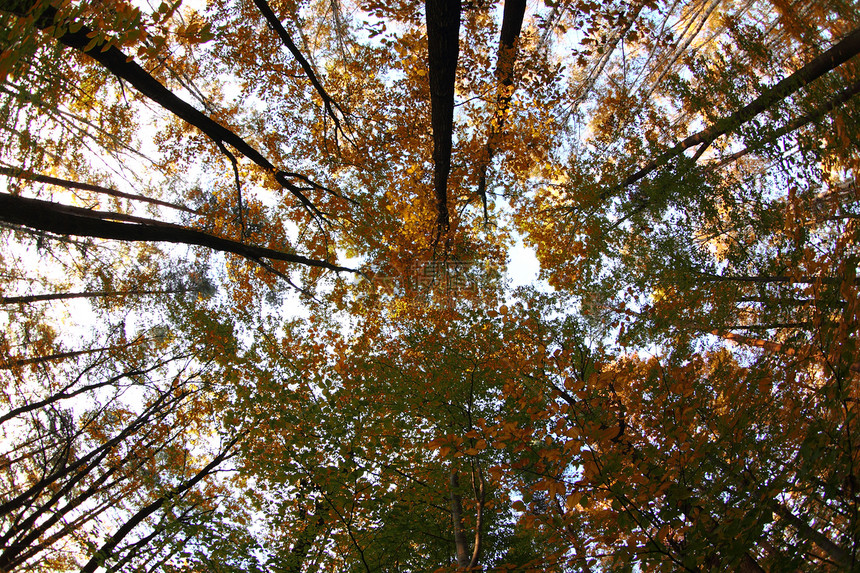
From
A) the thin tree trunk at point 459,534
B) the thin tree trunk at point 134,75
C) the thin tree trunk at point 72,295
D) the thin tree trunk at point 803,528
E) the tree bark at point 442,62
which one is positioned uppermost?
the thin tree trunk at point 72,295

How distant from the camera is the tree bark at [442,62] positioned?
4.47 meters

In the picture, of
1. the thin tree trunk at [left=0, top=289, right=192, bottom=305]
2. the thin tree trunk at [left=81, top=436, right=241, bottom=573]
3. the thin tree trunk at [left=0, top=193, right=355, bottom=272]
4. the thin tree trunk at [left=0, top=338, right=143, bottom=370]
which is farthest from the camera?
the thin tree trunk at [left=0, top=289, right=192, bottom=305]

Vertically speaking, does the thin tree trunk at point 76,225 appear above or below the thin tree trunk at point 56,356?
below

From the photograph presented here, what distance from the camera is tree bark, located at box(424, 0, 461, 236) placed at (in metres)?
4.47

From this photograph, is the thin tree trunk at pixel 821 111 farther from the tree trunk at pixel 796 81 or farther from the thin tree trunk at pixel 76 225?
the thin tree trunk at pixel 76 225

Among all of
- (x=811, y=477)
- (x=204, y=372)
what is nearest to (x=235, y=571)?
(x=811, y=477)

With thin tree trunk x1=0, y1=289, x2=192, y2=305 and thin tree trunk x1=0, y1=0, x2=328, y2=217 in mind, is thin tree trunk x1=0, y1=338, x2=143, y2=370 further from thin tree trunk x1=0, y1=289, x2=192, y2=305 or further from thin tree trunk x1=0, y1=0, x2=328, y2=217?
thin tree trunk x1=0, y1=0, x2=328, y2=217

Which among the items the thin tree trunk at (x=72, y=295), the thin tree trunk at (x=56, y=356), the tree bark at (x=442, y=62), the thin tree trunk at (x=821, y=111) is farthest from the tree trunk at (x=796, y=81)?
the thin tree trunk at (x=56, y=356)

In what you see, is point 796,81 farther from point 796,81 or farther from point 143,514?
point 143,514

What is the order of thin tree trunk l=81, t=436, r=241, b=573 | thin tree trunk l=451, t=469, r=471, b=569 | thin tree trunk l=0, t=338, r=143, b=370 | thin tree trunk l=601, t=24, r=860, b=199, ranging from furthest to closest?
thin tree trunk l=0, t=338, r=143, b=370 → thin tree trunk l=81, t=436, r=241, b=573 → thin tree trunk l=601, t=24, r=860, b=199 → thin tree trunk l=451, t=469, r=471, b=569

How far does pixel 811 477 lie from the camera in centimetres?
229

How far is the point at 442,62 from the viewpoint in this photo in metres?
5.05

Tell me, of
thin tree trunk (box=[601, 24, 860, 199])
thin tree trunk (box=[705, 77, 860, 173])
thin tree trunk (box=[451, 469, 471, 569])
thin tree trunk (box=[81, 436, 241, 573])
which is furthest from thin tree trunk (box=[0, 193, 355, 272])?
thin tree trunk (box=[705, 77, 860, 173])

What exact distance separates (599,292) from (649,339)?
1.55 m
